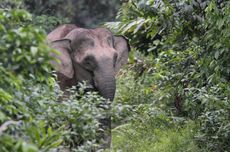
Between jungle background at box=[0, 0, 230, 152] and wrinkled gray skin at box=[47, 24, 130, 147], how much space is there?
0.32 meters

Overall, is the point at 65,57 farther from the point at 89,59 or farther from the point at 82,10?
the point at 82,10

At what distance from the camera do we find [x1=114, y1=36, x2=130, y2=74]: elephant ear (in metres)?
9.40

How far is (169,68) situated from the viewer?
918 cm

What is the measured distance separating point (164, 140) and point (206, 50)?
67.5 inches

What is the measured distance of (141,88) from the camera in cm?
1138

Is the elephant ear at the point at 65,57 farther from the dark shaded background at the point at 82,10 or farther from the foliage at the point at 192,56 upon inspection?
the dark shaded background at the point at 82,10

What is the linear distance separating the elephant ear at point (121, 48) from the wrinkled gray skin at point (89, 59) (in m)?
0.12

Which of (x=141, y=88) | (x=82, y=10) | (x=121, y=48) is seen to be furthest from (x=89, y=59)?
(x=82, y=10)

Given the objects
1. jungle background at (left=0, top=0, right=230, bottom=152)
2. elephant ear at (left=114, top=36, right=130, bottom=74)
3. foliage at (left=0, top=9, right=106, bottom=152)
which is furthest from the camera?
elephant ear at (left=114, top=36, right=130, bottom=74)

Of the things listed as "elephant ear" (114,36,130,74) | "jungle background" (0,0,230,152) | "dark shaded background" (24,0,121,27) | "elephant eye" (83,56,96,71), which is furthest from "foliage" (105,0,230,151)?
"dark shaded background" (24,0,121,27)

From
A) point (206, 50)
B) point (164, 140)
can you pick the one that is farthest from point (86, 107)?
point (164, 140)

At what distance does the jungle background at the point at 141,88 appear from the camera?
3932 mm

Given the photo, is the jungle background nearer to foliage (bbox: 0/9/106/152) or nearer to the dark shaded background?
foliage (bbox: 0/9/106/152)

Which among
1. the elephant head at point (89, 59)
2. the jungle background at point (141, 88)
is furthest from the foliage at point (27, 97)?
the elephant head at point (89, 59)
